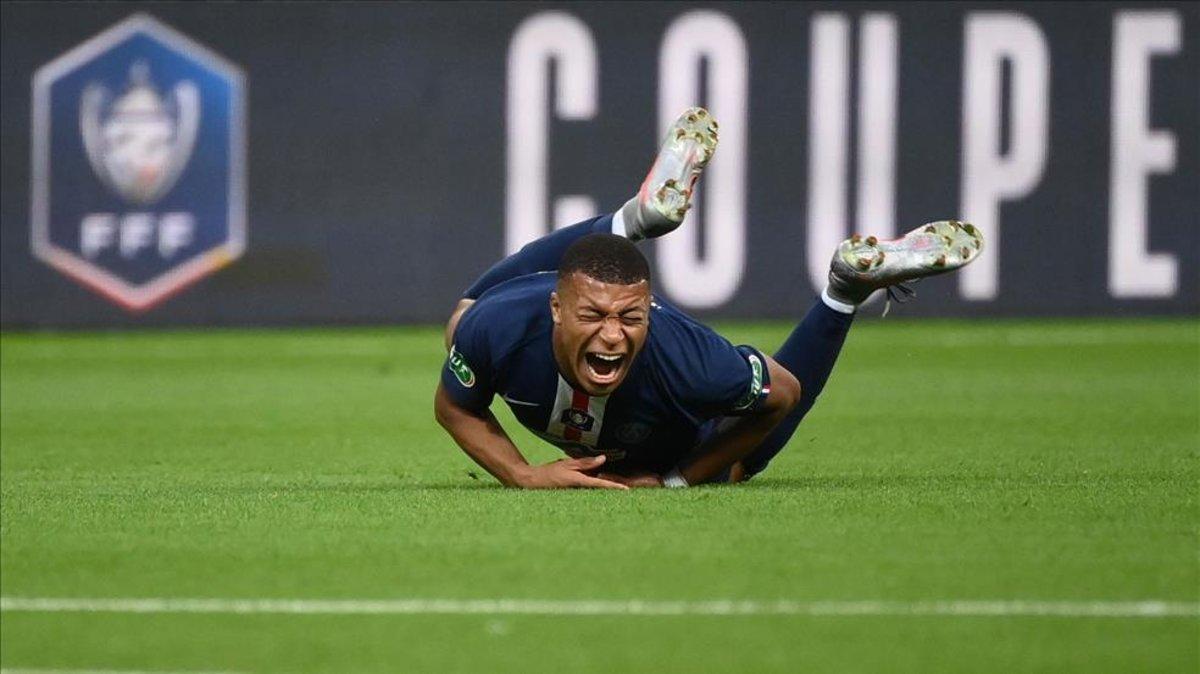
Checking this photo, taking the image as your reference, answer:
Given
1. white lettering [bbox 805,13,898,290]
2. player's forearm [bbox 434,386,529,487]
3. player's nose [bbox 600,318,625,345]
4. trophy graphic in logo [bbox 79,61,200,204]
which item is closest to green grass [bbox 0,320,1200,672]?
player's forearm [bbox 434,386,529,487]

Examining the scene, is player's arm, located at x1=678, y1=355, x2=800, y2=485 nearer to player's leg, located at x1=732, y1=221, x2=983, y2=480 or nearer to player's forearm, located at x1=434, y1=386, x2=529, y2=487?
player's leg, located at x1=732, y1=221, x2=983, y2=480

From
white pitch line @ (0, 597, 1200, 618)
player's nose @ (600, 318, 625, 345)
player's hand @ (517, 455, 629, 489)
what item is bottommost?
player's hand @ (517, 455, 629, 489)

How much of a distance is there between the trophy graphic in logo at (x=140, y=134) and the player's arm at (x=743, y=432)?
33.8 feet

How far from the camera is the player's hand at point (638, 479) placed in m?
7.29

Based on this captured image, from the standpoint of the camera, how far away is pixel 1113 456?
28.3 ft

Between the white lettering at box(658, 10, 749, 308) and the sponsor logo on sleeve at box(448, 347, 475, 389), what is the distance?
948cm

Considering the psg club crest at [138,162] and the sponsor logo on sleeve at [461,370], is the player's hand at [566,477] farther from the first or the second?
the psg club crest at [138,162]

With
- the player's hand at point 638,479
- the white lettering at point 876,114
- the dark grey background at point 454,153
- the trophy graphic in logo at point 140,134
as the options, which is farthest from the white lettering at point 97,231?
the player's hand at point 638,479

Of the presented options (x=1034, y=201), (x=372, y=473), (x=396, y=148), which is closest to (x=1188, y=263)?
(x=1034, y=201)

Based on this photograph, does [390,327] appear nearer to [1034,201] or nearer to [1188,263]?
[1034,201]

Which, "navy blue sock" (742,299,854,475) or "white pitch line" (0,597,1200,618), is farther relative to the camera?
"navy blue sock" (742,299,854,475)

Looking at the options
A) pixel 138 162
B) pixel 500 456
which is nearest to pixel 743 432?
pixel 500 456

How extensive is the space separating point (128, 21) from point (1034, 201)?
7.22 meters

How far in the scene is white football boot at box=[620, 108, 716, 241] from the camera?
7.96 m
